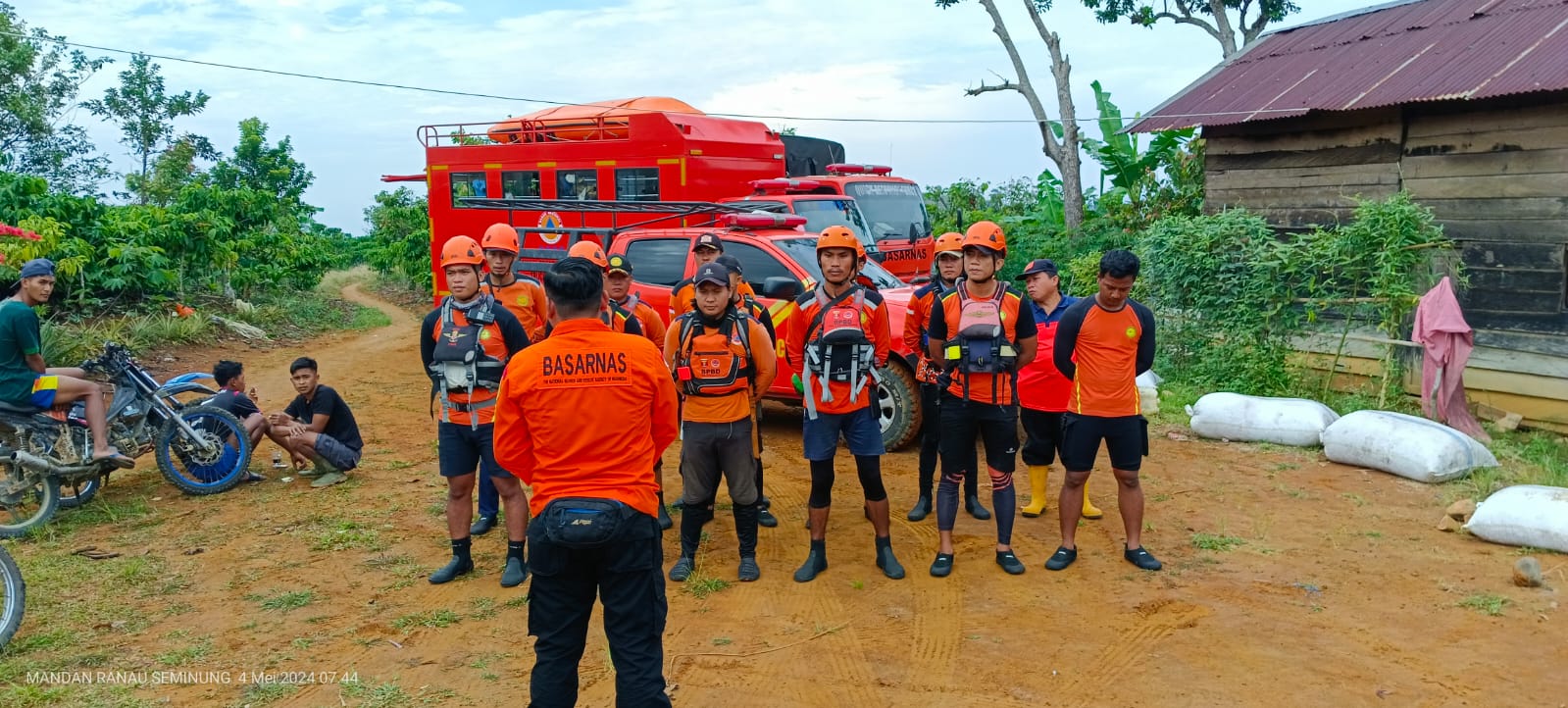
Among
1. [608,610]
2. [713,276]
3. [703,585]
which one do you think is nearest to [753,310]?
[713,276]

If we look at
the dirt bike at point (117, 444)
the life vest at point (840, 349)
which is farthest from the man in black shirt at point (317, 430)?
the life vest at point (840, 349)

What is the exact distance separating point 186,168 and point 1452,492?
2789 centimetres

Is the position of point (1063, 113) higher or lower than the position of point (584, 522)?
higher

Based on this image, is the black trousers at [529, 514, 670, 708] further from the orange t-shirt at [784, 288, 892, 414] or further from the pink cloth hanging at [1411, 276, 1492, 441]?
the pink cloth hanging at [1411, 276, 1492, 441]

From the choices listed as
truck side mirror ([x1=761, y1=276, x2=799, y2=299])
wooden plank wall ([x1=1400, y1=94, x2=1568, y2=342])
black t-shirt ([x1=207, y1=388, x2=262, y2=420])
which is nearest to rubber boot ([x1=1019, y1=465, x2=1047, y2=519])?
truck side mirror ([x1=761, y1=276, x2=799, y2=299])

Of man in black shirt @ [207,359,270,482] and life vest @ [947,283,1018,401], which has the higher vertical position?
life vest @ [947,283,1018,401]

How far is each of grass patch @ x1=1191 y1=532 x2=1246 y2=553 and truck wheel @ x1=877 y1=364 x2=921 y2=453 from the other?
7.97 ft

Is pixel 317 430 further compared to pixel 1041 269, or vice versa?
pixel 317 430

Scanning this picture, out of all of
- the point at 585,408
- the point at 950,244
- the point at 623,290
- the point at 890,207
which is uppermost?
the point at 890,207

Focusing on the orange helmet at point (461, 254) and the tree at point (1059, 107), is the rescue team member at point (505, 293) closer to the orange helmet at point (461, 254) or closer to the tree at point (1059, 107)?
the orange helmet at point (461, 254)

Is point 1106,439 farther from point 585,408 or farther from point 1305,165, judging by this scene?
point 1305,165

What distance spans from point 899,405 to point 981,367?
8.92ft

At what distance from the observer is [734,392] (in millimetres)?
5227

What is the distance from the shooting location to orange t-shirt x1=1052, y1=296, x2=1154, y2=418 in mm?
5305
